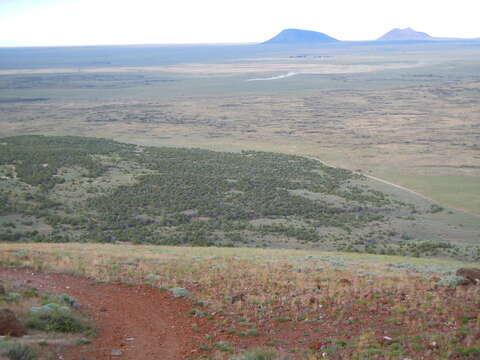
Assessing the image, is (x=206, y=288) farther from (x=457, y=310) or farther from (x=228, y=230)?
(x=228, y=230)

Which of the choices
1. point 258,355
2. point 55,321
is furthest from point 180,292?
point 258,355

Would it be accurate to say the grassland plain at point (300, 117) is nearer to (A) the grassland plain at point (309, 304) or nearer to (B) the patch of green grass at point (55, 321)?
(A) the grassland plain at point (309, 304)

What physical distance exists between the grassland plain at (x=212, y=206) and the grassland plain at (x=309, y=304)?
486 inches

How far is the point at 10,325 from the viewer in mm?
8398

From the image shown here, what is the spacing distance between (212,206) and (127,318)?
24605 mm

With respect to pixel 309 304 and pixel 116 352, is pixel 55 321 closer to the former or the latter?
pixel 116 352

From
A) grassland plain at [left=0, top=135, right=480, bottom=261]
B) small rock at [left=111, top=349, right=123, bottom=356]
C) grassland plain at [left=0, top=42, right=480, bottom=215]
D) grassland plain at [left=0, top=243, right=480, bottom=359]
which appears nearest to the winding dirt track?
small rock at [left=111, top=349, right=123, bottom=356]

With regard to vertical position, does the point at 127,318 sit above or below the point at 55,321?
below

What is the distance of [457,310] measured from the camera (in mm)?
10398

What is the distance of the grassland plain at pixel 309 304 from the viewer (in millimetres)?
8820

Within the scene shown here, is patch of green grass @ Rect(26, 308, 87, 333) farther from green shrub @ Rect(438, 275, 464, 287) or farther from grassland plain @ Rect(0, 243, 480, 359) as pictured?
green shrub @ Rect(438, 275, 464, 287)

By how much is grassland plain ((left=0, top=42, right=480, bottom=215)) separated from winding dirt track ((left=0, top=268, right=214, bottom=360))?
30966 mm

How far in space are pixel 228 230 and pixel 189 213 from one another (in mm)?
4314

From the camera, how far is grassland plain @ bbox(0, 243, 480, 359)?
347 inches
